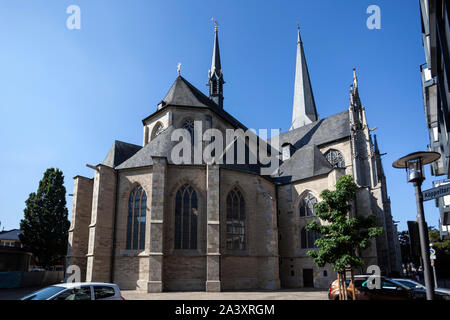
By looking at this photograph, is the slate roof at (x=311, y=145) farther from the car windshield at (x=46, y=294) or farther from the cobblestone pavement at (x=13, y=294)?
the car windshield at (x=46, y=294)

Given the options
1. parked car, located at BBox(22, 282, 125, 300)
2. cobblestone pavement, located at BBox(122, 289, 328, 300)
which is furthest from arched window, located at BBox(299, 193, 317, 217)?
parked car, located at BBox(22, 282, 125, 300)

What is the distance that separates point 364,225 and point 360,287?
262 cm

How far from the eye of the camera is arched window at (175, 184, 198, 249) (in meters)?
21.1

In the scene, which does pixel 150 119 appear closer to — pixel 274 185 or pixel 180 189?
pixel 180 189

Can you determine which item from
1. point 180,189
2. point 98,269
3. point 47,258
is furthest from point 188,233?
point 47,258

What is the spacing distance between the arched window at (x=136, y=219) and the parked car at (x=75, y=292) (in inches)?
493

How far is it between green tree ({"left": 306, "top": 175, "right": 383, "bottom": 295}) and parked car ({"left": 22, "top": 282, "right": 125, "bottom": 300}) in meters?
8.38

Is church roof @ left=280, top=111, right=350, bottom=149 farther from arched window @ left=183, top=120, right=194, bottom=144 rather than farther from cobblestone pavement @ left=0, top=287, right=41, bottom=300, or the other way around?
cobblestone pavement @ left=0, top=287, right=41, bottom=300

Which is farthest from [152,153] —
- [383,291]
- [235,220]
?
[383,291]

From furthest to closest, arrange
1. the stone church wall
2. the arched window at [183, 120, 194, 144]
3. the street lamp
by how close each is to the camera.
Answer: the arched window at [183, 120, 194, 144] < the stone church wall < the street lamp

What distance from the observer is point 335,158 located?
3309 cm

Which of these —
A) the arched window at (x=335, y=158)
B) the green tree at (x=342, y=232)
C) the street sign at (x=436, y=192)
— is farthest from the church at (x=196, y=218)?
the street sign at (x=436, y=192)

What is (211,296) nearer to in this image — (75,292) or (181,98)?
(75,292)

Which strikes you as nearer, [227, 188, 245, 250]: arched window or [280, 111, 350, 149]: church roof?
[227, 188, 245, 250]: arched window
